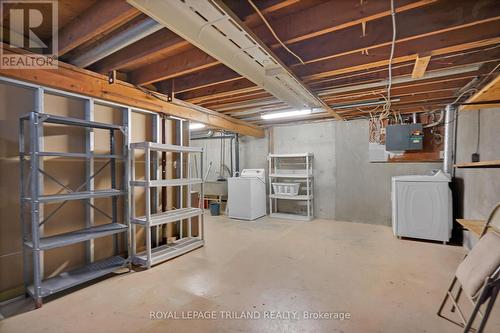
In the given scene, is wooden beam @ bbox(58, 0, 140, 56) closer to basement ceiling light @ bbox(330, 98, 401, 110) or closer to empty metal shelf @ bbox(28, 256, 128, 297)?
empty metal shelf @ bbox(28, 256, 128, 297)

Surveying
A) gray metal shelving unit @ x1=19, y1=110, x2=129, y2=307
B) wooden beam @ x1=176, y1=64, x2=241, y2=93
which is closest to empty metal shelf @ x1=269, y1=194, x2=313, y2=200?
wooden beam @ x1=176, y1=64, x2=241, y2=93

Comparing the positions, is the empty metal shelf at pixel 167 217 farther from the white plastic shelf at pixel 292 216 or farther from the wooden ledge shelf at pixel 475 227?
the wooden ledge shelf at pixel 475 227

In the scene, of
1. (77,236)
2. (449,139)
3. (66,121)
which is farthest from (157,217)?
(449,139)

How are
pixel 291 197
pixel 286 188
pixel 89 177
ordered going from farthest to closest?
pixel 286 188 → pixel 291 197 → pixel 89 177

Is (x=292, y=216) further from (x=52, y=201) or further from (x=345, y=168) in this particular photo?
(x=52, y=201)

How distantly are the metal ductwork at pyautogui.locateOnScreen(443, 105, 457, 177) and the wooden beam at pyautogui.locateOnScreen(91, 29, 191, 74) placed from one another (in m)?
4.23

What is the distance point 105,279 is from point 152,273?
474mm

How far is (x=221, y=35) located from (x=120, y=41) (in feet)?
2.94

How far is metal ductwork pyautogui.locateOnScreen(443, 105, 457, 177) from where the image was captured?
154 inches

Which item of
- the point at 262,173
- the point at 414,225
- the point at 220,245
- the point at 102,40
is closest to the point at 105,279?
the point at 220,245

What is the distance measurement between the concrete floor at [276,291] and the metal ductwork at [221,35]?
2135 mm

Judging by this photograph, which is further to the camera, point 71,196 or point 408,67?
point 408,67

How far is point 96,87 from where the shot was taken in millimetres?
2658

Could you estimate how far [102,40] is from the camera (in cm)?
213
